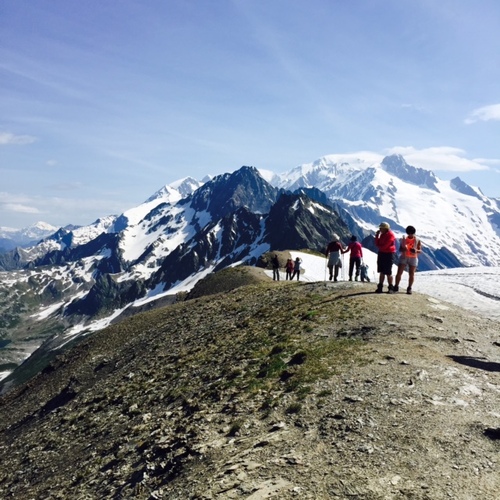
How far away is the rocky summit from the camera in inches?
398

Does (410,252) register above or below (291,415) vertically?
above

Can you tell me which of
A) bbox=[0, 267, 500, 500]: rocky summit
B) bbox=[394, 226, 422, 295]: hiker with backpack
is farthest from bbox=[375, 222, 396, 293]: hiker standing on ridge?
bbox=[0, 267, 500, 500]: rocky summit

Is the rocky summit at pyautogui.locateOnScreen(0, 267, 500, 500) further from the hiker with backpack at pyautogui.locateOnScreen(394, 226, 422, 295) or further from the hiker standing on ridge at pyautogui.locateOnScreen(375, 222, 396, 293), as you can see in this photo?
the hiker standing on ridge at pyautogui.locateOnScreen(375, 222, 396, 293)

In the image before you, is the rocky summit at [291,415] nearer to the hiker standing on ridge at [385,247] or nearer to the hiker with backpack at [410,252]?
the hiker with backpack at [410,252]

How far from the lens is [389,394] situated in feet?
43.5

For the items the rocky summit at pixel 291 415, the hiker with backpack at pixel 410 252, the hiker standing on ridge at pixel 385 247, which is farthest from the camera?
the hiker with backpack at pixel 410 252

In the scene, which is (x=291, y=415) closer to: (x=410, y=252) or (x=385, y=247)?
(x=385, y=247)

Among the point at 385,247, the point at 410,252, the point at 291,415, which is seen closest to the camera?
the point at 291,415

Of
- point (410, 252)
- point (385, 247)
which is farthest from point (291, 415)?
point (410, 252)

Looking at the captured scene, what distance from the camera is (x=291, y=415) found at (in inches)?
514

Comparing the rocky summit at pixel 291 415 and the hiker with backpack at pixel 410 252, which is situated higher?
the hiker with backpack at pixel 410 252

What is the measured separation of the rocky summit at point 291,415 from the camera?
1012 cm

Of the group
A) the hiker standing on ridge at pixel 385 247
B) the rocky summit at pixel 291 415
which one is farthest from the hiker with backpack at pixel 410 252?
the rocky summit at pixel 291 415

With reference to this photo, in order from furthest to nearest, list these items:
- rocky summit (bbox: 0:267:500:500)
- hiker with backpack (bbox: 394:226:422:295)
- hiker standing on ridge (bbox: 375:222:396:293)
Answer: hiker with backpack (bbox: 394:226:422:295)
hiker standing on ridge (bbox: 375:222:396:293)
rocky summit (bbox: 0:267:500:500)
